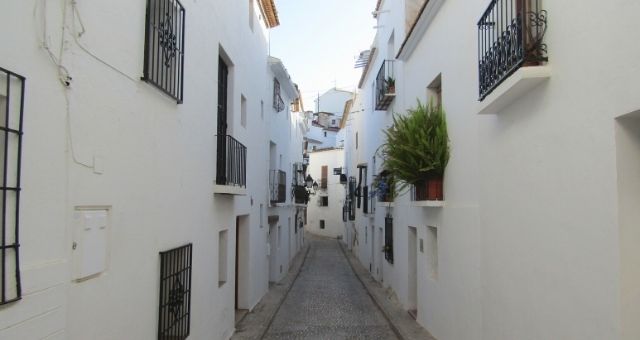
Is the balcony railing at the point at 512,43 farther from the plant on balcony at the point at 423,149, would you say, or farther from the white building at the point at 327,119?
the white building at the point at 327,119

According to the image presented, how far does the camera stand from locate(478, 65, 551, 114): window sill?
3971mm

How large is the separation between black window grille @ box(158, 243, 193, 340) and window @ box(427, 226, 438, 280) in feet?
15.1

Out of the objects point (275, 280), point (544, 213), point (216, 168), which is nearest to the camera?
point (544, 213)

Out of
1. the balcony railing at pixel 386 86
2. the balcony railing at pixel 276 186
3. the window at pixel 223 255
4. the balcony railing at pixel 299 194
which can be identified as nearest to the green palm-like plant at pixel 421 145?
the window at pixel 223 255

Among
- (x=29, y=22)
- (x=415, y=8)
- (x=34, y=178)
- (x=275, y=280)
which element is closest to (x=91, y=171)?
(x=34, y=178)

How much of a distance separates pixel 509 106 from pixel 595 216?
6.06 feet

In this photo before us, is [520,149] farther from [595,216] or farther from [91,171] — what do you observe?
[91,171]

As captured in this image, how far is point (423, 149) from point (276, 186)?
27.5 feet

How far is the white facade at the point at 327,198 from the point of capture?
38.9 metres

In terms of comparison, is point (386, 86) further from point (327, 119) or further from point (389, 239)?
point (327, 119)

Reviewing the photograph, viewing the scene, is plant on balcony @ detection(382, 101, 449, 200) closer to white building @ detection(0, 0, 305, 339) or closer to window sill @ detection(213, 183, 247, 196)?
window sill @ detection(213, 183, 247, 196)

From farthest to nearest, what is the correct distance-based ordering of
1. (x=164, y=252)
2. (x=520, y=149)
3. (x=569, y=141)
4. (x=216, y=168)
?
(x=216, y=168) → (x=164, y=252) → (x=520, y=149) → (x=569, y=141)

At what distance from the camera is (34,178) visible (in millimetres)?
2771

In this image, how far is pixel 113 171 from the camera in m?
3.83
